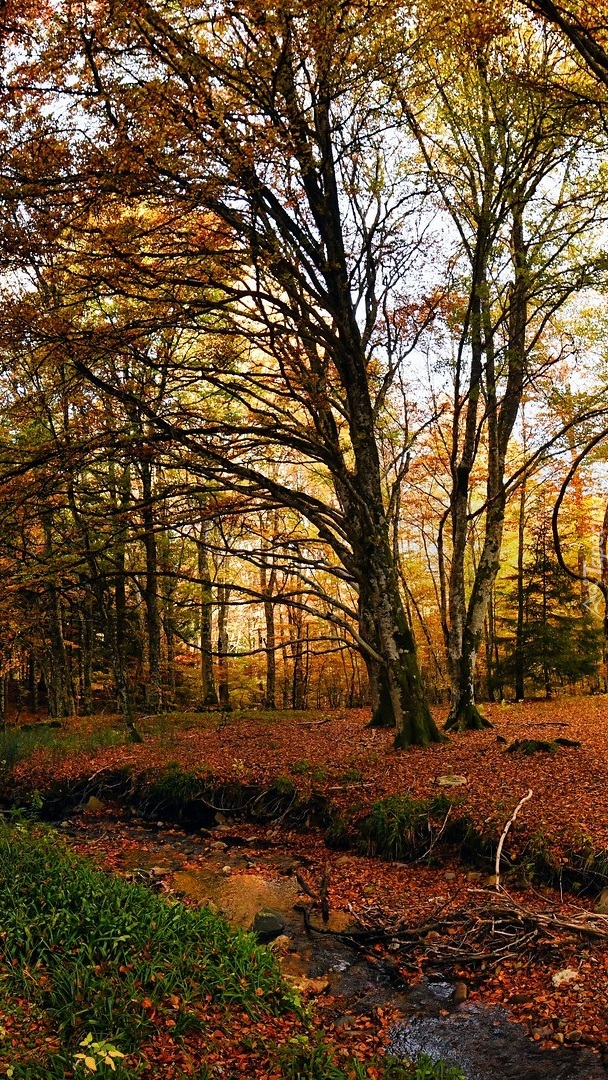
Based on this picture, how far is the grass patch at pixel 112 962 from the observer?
12.6 ft

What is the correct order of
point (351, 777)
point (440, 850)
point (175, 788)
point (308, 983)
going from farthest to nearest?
point (175, 788) → point (351, 777) → point (440, 850) → point (308, 983)

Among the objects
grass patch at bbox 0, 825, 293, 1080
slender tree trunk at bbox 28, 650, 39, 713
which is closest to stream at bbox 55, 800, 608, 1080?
grass patch at bbox 0, 825, 293, 1080

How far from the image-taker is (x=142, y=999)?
13.2 feet

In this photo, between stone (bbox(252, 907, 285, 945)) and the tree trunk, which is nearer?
stone (bbox(252, 907, 285, 945))

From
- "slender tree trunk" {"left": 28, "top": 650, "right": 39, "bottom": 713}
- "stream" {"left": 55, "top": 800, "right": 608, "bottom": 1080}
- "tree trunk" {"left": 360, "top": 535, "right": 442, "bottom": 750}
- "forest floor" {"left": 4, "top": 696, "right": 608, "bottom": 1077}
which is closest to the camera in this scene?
"stream" {"left": 55, "top": 800, "right": 608, "bottom": 1080}

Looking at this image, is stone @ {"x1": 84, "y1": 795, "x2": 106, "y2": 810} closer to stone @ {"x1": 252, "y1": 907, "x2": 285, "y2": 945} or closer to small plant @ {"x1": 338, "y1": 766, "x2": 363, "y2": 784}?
small plant @ {"x1": 338, "y1": 766, "x2": 363, "y2": 784}

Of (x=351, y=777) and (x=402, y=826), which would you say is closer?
(x=402, y=826)

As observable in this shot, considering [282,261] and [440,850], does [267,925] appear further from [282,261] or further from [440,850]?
[282,261]

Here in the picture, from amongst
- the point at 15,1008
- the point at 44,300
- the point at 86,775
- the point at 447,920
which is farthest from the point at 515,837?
the point at 44,300

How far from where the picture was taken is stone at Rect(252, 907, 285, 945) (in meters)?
5.91

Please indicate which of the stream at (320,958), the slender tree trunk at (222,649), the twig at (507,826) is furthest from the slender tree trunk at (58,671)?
the twig at (507,826)

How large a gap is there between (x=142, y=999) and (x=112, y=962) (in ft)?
1.26

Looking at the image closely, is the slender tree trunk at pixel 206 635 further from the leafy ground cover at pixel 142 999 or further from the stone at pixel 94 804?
the leafy ground cover at pixel 142 999

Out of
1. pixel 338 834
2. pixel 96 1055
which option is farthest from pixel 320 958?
pixel 96 1055
